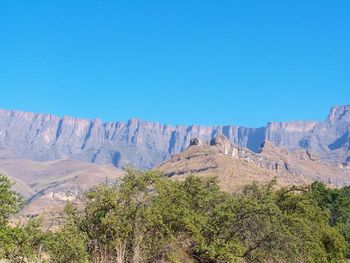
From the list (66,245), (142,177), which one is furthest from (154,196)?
(66,245)

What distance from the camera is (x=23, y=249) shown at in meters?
28.9

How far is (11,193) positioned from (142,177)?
292 inches

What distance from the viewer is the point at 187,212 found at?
33.0 metres

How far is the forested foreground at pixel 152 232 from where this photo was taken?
2792 cm

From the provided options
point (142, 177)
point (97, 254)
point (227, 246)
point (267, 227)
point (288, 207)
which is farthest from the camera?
point (288, 207)

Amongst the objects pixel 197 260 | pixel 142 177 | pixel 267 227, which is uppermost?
pixel 142 177

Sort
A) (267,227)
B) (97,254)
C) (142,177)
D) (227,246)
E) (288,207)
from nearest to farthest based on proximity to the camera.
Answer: (97,254), (142,177), (227,246), (267,227), (288,207)

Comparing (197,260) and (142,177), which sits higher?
(142,177)

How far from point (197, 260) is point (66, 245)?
9213 mm

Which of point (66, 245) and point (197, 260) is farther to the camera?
point (197, 260)

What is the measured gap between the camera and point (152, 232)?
29.8 metres

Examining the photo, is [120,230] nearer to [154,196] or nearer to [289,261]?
[154,196]

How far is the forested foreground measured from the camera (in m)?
27.9

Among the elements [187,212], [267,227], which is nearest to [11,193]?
[187,212]
